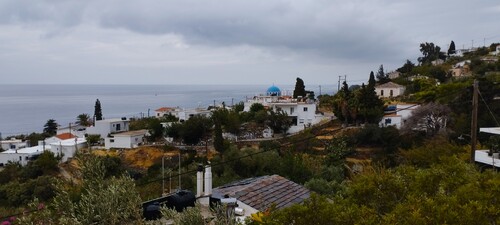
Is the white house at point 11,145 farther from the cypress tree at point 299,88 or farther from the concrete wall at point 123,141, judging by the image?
the cypress tree at point 299,88

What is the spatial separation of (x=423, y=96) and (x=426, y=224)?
4405 cm

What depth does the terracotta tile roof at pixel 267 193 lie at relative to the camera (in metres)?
12.0

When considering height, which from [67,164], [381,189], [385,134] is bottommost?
[67,164]

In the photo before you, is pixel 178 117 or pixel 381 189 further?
pixel 178 117

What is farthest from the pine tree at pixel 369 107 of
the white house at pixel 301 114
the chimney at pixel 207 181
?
the chimney at pixel 207 181

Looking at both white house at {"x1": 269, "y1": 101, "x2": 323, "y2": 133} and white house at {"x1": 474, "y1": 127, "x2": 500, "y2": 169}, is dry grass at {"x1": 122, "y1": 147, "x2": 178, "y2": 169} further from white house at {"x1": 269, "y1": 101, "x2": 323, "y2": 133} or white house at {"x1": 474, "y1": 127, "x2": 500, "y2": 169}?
white house at {"x1": 474, "y1": 127, "x2": 500, "y2": 169}

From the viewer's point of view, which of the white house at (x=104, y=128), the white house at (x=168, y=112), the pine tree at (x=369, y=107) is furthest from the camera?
the white house at (x=168, y=112)

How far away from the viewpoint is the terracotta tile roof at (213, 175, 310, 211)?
1195 cm

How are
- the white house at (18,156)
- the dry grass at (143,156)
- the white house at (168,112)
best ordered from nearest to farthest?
the dry grass at (143,156)
the white house at (18,156)
the white house at (168,112)

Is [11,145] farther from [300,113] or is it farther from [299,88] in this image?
[299,88]

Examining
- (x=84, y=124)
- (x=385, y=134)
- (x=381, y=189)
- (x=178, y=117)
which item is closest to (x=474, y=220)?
(x=381, y=189)

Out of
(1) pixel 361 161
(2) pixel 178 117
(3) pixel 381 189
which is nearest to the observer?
(3) pixel 381 189

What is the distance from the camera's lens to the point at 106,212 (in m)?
4.79

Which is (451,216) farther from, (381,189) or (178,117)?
(178,117)
